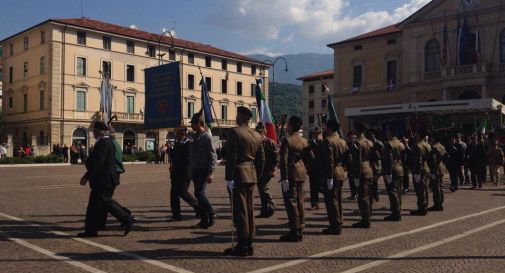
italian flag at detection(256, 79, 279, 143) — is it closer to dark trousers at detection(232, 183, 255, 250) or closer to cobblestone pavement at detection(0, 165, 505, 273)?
cobblestone pavement at detection(0, 165, 505, 273)

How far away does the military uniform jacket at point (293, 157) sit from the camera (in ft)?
25.9

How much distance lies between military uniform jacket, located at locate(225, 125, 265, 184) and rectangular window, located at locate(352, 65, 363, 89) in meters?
53.7

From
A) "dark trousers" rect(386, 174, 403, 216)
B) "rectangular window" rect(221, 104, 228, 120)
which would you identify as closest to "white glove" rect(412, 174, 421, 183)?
"dark trousers" rect(386, 174, 403, 216)

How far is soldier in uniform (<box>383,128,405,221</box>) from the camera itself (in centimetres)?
1001

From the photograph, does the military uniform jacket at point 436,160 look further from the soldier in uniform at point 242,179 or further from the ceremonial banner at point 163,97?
the ceremonial banner at point 163,97

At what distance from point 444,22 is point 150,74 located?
39253 millimetres

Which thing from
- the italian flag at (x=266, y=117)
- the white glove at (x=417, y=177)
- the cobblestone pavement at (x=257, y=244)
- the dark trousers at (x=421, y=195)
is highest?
the italian flag at (x=266, y=117)

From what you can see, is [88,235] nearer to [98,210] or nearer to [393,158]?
[98,210]

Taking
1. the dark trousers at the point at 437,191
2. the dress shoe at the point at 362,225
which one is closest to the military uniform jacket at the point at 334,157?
the dress shoe at the point at 362,225

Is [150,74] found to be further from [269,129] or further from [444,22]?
[444,22]

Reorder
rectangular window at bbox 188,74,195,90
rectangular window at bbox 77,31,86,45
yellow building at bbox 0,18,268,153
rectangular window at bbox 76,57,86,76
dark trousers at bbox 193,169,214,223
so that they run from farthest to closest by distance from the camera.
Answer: rectangular window at bbox 188,74,195,90
rectangular window at bbox 76,57,86,76
rectangular window at bbox 77,31,86,45
yellow building at bbox 0,18,268,153
dark trousers at bbox 193,169,214,223

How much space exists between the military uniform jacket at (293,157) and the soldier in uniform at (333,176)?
0.41 m

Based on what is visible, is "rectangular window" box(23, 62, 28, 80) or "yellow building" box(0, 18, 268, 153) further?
"rectangular window" box(23, 62, 28, 80)

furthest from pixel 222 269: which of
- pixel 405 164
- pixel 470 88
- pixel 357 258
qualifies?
pixel 470 88
